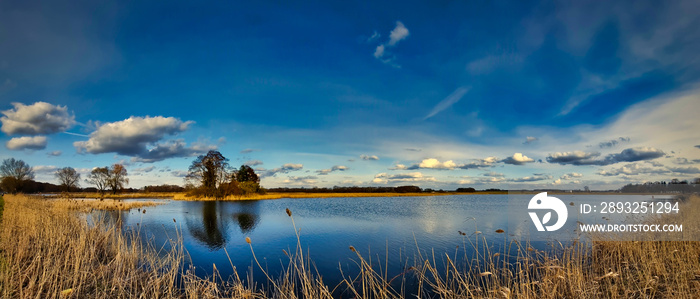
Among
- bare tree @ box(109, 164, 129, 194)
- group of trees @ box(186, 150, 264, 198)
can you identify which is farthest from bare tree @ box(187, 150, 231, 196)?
bare tree @ box(109, 164, 129, 194)

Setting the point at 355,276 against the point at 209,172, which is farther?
the point at 209,172

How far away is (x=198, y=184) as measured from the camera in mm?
46969

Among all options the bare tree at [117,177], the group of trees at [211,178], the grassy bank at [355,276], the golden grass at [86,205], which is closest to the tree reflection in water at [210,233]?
the grassy bank at [355,276]

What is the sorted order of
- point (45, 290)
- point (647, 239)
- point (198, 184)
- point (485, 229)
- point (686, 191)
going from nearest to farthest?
point (45, 290), point (647, 239), point (485, 229), point (686, 191), point (198, 184)

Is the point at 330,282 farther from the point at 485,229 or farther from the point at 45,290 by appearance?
the point at 485,229

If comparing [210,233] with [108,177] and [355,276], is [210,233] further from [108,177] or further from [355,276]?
[108,177]

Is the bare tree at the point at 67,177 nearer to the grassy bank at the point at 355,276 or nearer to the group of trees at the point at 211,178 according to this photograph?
the group of trees at the point at 211,178

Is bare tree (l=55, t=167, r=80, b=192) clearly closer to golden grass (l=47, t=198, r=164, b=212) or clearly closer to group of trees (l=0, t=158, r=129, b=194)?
group of trees (l=0, t=158, r=129, b=194)

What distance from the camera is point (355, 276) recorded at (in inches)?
336

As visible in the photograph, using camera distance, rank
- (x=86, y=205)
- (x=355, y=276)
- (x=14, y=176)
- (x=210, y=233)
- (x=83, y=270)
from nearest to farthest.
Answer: (x=83, y=270) → (x=355, y=276) → (x=210, y=233) → (x=86, y=205) → (x=14, y=176)

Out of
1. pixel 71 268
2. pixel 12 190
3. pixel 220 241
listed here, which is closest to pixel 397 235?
pixel 220 241

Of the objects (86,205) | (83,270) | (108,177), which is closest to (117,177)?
(108,177)

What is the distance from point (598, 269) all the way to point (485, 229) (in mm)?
7696

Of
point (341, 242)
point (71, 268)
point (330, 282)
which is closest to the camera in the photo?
point (71, 268)
